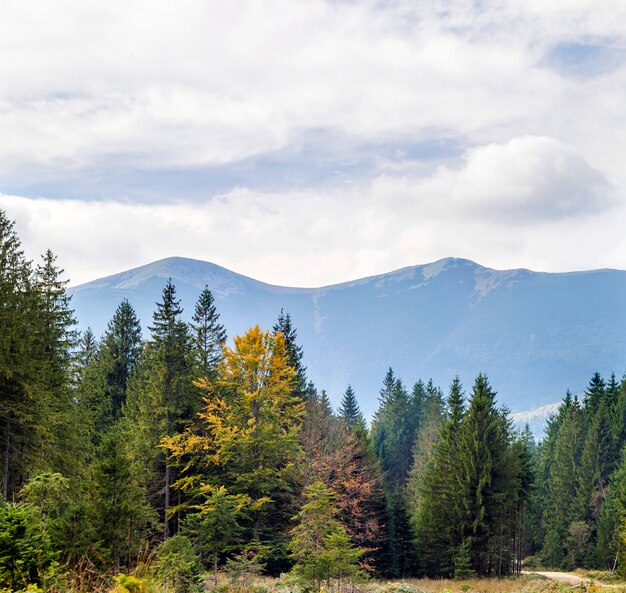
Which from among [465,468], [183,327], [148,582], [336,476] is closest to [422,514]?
[465,468]

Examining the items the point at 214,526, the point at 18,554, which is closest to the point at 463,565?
the point at 214,526

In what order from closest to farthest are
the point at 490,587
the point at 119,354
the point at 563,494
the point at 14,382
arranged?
the point at 14,382
the point at 490,587
the point at 119,354
the point at 563,494

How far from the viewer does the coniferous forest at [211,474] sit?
566 inches

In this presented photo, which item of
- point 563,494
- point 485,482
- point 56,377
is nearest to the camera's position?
point 56,377

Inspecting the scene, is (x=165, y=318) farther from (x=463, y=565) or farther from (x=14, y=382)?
(x=463, y=565)

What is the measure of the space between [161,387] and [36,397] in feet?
35.3

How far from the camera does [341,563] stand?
20.6m

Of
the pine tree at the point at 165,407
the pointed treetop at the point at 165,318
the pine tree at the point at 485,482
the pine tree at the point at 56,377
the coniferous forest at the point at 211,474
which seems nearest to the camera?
the coniferous forest at the point at 211,474

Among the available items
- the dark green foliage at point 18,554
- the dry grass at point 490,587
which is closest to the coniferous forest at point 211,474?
the dark green foliage at point 18,554

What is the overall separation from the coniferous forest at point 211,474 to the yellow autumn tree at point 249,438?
112 millimetres

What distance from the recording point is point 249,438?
3170 cm

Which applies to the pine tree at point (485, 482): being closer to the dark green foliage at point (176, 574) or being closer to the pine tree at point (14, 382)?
the pine tree at point (14, 382)

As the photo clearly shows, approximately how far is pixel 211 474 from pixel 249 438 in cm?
342

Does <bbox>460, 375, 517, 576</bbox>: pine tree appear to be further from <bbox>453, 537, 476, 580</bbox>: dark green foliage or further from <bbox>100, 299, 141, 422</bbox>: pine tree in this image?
<bbox>100, 299, 141, 422</bbox>: pine tree
